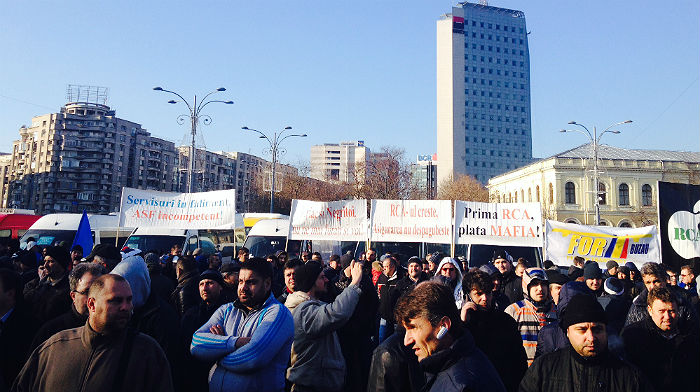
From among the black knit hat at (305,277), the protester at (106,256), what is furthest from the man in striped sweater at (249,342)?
the protester at (106,256)

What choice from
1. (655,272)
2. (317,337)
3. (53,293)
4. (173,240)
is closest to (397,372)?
(317,337)

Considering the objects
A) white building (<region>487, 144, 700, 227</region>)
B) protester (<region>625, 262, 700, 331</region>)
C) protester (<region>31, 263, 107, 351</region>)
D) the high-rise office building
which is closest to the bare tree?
white building (<region>487, 144, 700, 227</region>)

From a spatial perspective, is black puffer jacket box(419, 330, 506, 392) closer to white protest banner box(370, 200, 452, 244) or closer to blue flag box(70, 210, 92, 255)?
white protest banner box(370, 200, 452, 244)

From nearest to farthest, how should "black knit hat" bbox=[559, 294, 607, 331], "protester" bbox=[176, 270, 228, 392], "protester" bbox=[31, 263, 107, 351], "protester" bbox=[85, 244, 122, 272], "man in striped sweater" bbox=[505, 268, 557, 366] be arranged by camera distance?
"black knit hat" bbox=[559, 294, 607, 331] < "protester" bbox=[31, 263, 107, 351] < "protester" bbox=[176, 270, 228, 392] < "man in striped sweater" bbox=[505, 268, 557, 366] < "protester" bbox=[85, 244, 122, 272]

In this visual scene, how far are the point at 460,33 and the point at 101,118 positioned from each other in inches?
3060

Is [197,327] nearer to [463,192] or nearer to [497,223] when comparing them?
[497,223]

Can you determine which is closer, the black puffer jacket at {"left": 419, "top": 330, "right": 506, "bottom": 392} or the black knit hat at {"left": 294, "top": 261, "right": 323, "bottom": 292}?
the black puffer jacket at {"left": 419, "top": 330, "right": 506, "bottom": 392}

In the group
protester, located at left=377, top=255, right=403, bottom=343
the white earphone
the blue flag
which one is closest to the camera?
the white earphone

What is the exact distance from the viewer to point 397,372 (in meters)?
2.78

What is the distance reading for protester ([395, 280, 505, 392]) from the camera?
7.42 ft

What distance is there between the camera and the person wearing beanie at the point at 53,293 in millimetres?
4176

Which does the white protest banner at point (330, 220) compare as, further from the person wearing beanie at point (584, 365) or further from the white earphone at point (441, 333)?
the white earphone at point (441, 333)

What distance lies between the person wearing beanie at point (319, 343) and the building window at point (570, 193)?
191 feet

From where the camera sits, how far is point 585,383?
279 cm
